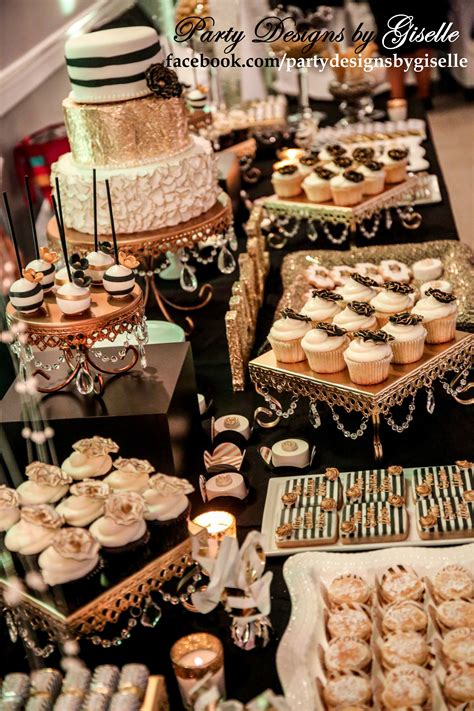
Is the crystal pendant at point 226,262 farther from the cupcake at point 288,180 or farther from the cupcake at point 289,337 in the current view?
the cupcake at point 289,337

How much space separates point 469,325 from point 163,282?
4.12ft

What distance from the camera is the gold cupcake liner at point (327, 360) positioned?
7.16ft

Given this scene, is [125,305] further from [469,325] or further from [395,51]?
[395,51]

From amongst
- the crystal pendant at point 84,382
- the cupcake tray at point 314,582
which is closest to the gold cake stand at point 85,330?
the crystal pendant at point 84,382

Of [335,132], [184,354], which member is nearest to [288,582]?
[184,354]

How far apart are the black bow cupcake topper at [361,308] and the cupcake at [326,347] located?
0.09 meters

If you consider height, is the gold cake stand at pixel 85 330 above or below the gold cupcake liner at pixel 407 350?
above

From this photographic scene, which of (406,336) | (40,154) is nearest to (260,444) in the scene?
(406,336)

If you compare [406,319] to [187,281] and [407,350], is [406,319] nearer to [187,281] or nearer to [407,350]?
[407,350]

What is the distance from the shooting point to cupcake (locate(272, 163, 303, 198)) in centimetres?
337

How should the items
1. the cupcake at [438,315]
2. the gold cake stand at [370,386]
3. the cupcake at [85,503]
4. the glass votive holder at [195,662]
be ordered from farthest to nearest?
the cupcake at [438,315] < the gold cake stand at [370,386] < the cupcake at [85,503] < the glass votive holder at [195,662]

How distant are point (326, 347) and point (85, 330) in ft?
1.78

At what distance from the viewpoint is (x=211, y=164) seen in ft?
9.05

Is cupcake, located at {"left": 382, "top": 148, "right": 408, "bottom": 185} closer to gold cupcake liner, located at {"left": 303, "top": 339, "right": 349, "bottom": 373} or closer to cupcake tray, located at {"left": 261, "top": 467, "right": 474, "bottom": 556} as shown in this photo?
gold cupcake liner, located at {"left": 303, "top": 339, "right": 349, "bottom": 373}
